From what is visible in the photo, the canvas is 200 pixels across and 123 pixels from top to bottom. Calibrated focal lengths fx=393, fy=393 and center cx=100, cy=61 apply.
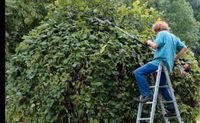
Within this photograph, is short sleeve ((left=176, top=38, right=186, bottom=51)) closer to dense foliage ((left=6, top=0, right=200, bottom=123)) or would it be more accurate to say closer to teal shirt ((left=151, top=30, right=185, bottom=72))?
teal shirt ((left=151, top=30, right=185, bottom=72))

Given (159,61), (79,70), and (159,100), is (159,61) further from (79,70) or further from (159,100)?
(79,70)

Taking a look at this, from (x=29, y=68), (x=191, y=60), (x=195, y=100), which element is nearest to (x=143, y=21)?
(x=191, y=60)

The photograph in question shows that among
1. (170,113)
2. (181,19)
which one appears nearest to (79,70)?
(170,113)

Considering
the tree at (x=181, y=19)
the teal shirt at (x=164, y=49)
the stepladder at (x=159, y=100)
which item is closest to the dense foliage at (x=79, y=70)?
the stepladder at (x=159, y=100)

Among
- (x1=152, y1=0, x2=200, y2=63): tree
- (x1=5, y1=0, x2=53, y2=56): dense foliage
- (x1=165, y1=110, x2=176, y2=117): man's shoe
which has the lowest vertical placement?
(x1=165, y1=110, x2=176, y2=117): man's shoe

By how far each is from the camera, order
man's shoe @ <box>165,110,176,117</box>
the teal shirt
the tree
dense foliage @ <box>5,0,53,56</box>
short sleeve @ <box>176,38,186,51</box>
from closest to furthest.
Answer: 1. the teal shirt
2. man's shoe @ <box>165,110,176,117</box>
3. short sleeve @ <box>176,38,186,51</box>
4. dense foliage @ <box>5,0,53,56</box>
5. the tree

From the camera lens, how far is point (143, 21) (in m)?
6.93

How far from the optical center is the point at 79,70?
545cm

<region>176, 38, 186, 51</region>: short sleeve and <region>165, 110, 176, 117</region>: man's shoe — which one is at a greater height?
<region>176, 38, 186, 51</region>: short sleeve

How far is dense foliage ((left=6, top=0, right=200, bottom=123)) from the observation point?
544cm

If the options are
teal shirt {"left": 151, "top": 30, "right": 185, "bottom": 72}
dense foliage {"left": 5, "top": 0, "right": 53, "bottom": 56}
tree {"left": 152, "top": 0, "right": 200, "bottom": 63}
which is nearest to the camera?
teal shirt {"left": 151, "top": 30, "right": 185, "bottom": 72}

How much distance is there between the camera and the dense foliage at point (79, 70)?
17.9 ft

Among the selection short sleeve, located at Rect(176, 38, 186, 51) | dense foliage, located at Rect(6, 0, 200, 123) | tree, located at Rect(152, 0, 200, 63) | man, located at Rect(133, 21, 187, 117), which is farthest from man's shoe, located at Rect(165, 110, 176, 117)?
tree, located at Rect(152, 0, 200, 63)

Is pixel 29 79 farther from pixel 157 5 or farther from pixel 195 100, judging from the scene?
pixel 157 5
